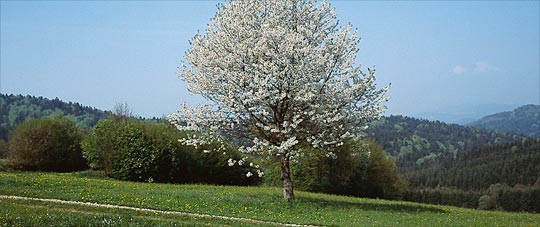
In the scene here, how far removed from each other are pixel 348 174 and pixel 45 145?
29314 mm

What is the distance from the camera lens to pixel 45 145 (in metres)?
44.8

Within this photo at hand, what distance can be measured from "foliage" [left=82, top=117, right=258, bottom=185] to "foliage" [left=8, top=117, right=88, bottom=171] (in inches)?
126

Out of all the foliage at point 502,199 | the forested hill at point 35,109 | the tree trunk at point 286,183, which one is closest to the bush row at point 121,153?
the tree trunk at point 286,183

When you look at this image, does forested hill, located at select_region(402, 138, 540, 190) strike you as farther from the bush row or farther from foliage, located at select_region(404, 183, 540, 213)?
the bush row

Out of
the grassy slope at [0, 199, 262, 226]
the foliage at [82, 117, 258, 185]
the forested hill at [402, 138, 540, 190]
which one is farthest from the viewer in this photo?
the forested hill at [402, 138, 540, 190]

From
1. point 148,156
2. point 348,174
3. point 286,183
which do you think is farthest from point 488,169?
point 286,183

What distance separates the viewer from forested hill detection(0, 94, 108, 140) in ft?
471

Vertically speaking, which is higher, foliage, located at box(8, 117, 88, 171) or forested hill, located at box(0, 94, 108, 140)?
forested hill, located at box(0, 94, 108, 140)

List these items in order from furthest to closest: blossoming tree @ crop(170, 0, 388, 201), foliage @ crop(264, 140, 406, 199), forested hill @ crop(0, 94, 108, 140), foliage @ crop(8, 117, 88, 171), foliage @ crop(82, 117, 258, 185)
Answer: forested hill @ crop(0, 94, 108, 140), foliage @ crop(264, 140, 406, 199), foliage @ crop(8, 117, 88, 171), foliage @ crop(82, 117, 258, 185), blossoming tree @ crop(170, 0, 388, 201)

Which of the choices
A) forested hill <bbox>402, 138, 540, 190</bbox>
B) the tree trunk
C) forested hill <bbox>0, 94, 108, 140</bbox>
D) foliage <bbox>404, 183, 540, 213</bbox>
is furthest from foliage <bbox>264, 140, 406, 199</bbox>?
forested hill <bbox>0, 94, 108, 140</bbox>

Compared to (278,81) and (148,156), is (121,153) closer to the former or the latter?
(148,156)

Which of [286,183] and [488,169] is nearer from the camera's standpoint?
[286,183]

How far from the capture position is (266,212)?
22.7 metres

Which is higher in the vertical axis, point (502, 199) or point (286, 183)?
point (286, 183)
